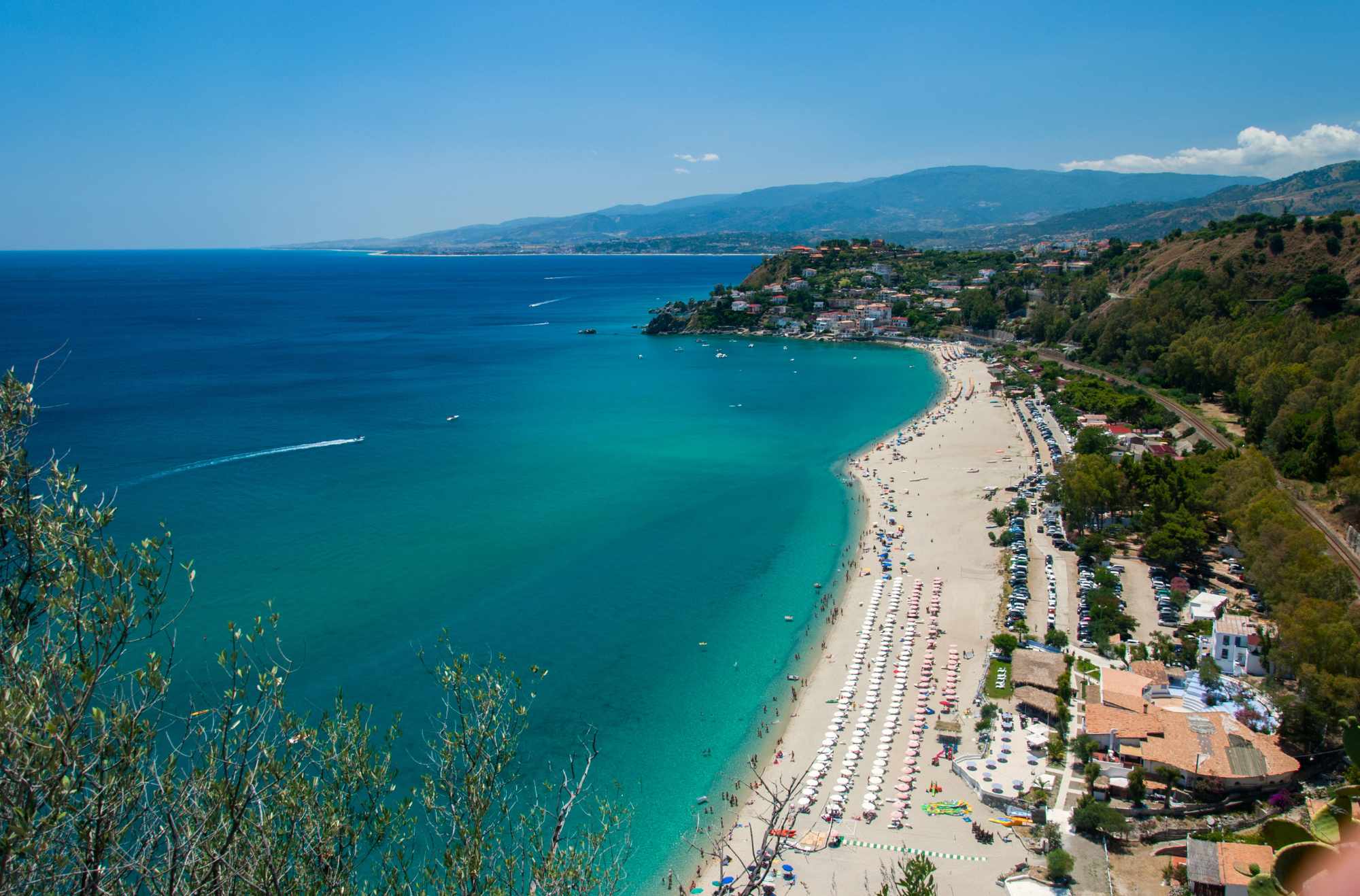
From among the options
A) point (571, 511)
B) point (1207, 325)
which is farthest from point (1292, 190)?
point (571, 511)

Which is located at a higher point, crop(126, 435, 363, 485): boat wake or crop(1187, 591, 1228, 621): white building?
crop(126, 435, 363, 485): boat wake

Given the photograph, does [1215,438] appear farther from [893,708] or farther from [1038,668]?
[893,708]

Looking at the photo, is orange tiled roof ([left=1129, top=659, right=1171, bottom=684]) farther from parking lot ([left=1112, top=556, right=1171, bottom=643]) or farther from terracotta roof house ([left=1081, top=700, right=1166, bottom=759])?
terracotta roof house ([left=1081, top=700, right=1166, bottom=759])

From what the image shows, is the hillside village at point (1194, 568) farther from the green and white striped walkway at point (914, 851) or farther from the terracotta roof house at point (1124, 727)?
the green and white striped walkway at point (914, 851)

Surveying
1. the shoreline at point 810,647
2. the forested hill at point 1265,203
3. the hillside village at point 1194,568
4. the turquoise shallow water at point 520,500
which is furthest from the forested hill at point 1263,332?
the forested hill at point 1265,203

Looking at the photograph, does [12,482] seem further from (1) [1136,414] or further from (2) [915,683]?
(1) [1136,414]

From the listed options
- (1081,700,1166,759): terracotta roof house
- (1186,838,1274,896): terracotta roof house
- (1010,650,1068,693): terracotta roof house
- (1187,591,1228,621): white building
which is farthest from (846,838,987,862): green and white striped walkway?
(1187,591,1228,621): white building
